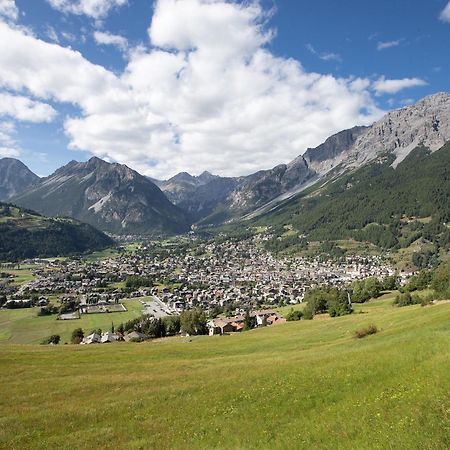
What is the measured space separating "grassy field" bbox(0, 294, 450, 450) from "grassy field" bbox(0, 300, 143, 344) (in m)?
109

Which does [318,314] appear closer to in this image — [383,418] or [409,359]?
[409,359]

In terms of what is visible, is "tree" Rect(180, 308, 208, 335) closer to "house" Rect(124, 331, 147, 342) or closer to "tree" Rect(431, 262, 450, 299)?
"house" Rect(124, 331, 147, 342)

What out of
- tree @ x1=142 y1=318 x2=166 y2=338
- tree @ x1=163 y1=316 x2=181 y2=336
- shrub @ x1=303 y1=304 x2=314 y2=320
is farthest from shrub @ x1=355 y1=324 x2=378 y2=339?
tree @ x1=163 y1=316 x2=181 y2=336

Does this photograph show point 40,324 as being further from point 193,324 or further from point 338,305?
point 338,305

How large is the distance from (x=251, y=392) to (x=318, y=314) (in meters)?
84.9

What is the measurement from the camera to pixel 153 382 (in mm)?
33844


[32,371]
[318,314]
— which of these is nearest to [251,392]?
[32,371]

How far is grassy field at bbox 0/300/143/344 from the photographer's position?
139m

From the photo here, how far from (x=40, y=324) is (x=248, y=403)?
515 feet

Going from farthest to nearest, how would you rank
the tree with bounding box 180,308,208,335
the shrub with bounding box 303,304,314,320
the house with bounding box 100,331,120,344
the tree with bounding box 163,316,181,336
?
the tree with bounding box 163,316,181,336 → the tree with bounding box 180,308,208,335 → the house with bounding box 100,331,120,344 → the shrub with bounding box 303,304,314,320

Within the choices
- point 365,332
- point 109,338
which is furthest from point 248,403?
point 109,338

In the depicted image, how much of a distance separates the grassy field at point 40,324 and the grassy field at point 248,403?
109494mm

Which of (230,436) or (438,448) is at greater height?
(438,448)

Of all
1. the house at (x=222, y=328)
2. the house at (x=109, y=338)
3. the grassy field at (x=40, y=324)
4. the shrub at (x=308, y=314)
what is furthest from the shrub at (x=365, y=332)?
the grassy field at (x=40, y=324)
